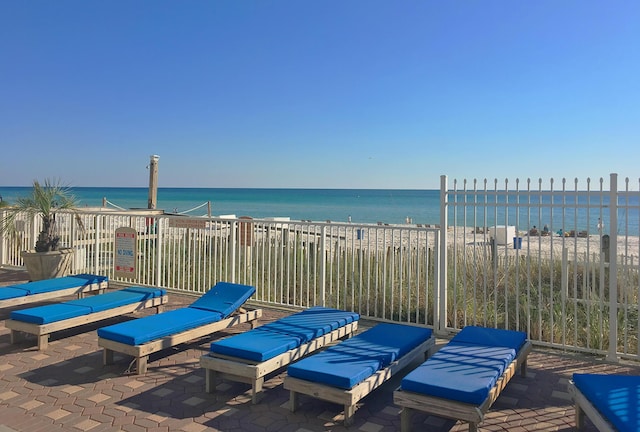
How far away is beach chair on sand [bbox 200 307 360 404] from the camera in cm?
411

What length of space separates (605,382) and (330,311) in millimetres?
3019

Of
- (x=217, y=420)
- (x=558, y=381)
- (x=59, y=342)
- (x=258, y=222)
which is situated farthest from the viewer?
(x=258, y=222)

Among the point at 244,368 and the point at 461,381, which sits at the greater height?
the point at 461,381

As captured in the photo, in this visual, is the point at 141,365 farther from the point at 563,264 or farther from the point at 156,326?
the point at 563,264

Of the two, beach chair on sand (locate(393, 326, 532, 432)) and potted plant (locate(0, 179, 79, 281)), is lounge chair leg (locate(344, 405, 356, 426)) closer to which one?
beach chair on sand (locate(393, 326, 532, 432))

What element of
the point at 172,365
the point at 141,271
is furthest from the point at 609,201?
the point at 141,271

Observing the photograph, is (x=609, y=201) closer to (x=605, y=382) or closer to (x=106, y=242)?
(x=605, y=382)

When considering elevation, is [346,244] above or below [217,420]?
above

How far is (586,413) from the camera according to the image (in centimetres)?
328

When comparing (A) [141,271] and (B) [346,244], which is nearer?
(B) [346,244]

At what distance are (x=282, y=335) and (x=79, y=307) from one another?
9.09 feet

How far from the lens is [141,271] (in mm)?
9156

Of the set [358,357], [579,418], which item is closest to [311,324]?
[358,357]

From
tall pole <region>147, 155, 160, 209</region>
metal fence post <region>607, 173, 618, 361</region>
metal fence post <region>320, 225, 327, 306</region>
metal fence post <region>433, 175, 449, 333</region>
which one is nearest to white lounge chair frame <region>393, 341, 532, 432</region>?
metal fence post <region>607, 173, 618, 361</region>
